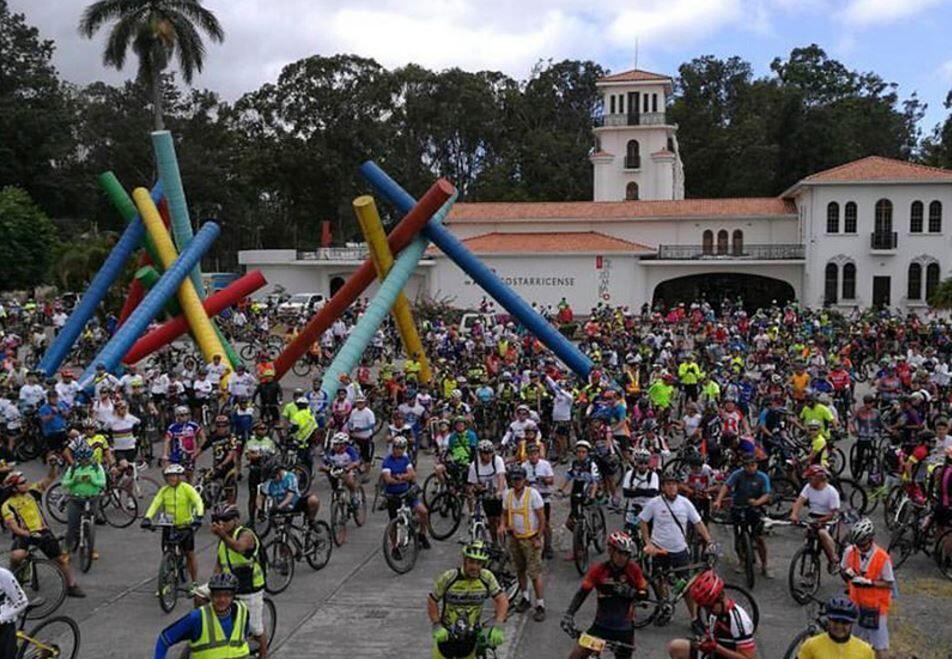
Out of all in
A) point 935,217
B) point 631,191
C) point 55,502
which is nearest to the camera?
point 55,502

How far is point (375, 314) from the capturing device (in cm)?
2145

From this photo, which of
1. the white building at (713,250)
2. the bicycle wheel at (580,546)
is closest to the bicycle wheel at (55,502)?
the bicycle wheel at (580,546)

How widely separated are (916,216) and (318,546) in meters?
39.5

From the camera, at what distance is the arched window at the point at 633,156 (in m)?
59.9

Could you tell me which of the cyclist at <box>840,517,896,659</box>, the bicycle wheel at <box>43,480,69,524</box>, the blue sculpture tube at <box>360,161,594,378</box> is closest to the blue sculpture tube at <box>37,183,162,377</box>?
the blue sculpture tube at <box>360,161,594,378</box>

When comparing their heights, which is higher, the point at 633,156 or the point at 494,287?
the point at 633,156

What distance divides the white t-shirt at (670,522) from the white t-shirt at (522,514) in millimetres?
1136

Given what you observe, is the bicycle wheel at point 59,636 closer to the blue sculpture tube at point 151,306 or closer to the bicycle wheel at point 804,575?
the bicycle wheel at point 804,575

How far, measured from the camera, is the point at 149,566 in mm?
12070

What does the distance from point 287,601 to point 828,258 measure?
3911cm

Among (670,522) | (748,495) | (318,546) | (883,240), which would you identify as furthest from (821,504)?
(883,240)

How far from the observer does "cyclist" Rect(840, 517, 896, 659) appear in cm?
775

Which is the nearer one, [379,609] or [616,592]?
[616,592]

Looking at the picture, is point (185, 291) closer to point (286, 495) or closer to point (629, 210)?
point (286, 495)
